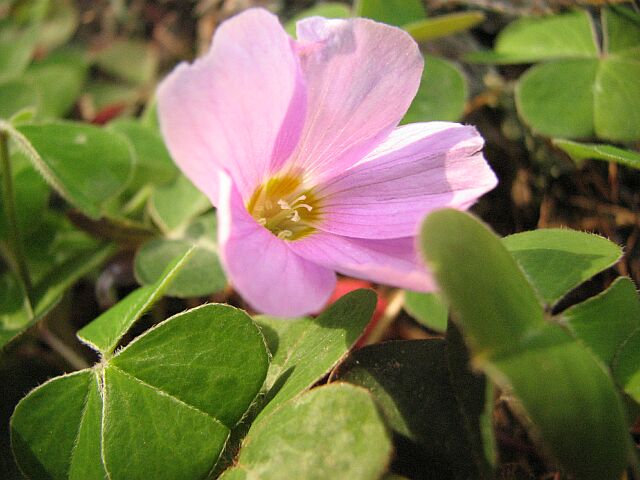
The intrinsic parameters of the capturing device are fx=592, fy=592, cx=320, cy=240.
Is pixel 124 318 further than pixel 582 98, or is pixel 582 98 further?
pixel 582 98

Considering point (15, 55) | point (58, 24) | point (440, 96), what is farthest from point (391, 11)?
point (58, 24)

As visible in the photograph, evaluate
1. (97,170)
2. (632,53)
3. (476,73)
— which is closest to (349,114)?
(97,170)

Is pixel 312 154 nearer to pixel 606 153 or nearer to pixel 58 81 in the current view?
pixel 606 153

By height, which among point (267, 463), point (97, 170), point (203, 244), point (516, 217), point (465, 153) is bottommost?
point (516, 217)

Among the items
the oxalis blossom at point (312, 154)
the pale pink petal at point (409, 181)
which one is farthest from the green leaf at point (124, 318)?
the pale pink petal at point (409, 181)

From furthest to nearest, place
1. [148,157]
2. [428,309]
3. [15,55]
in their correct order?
1. [15,55]
2. [148,157]
3. [428,309]

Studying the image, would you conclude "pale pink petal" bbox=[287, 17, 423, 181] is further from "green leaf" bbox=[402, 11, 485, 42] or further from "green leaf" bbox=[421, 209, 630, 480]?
"green leaf" bbox=[402, 11, 485, 42]

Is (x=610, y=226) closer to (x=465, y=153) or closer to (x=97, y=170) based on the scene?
(x=465, y=153)
